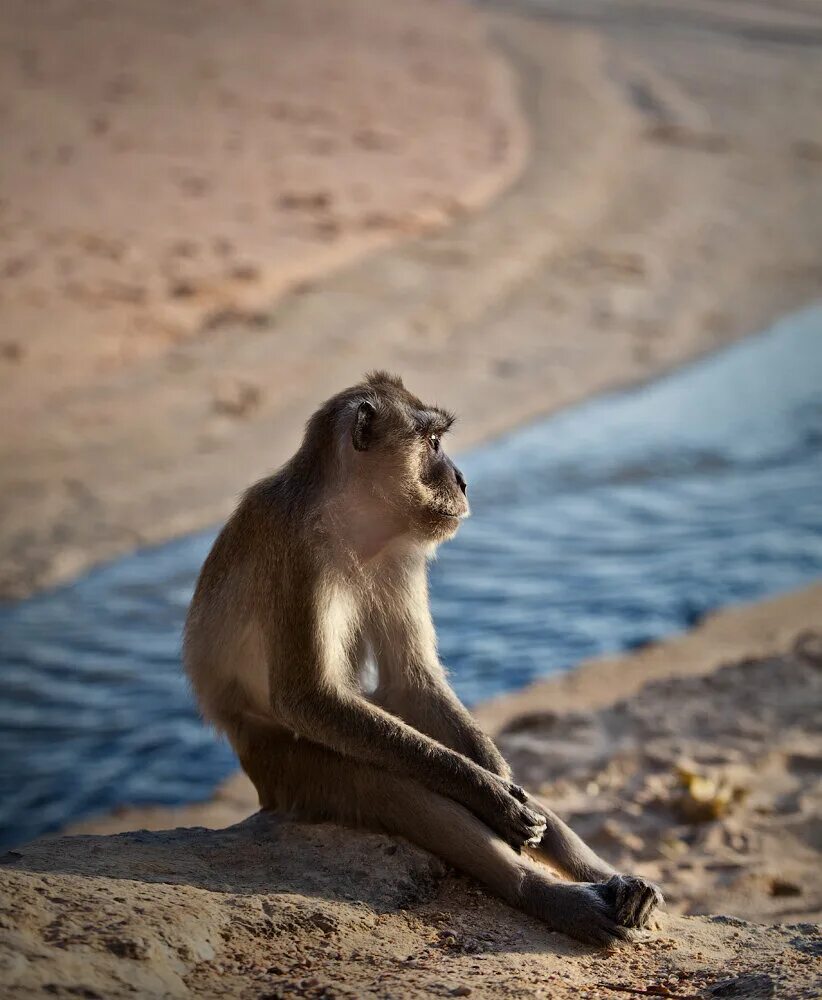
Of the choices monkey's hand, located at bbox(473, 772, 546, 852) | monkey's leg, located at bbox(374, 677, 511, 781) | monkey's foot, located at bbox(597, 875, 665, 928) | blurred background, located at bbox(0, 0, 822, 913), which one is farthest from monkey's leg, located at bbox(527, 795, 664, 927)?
blurred background, located at bbox(0, 0, 822, 913)

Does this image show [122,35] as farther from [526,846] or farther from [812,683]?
[526,846]

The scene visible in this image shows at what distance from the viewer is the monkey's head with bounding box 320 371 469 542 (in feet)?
13.9

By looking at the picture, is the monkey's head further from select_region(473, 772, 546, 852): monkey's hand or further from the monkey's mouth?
select_region(473, 772, 546, 852): monkey's hand

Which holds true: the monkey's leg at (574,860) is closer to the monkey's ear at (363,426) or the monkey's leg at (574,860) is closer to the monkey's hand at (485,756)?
the monkey's hand at (485,756)

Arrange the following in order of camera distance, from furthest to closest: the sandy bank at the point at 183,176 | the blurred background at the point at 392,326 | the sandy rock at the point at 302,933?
the sandy bank at the point at 183,176 → the blurred background at the point at 392,326 → the sandy rock at the point at 302,933

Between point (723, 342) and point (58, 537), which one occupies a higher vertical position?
point (723, 342)

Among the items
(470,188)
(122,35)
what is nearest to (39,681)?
(470,188)

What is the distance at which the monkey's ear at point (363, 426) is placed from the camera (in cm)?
421

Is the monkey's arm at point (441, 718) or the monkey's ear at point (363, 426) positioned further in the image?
the monkey's arm at point (441, 718)

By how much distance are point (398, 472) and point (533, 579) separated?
5.33 m

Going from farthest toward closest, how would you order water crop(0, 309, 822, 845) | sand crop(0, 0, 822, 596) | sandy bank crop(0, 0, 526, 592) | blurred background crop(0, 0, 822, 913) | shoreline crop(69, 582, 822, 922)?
sandy bank crop(0, 0, 526, 592)
sand crop(0, 0, 822, 596)
blurred background crop(0, 0, 822, 913)
water crop(0, 309, 822, 845)
shoreline crop(69, 582, 822, 922)

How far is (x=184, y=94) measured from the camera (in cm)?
1858

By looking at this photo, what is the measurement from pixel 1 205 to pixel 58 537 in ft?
20.7

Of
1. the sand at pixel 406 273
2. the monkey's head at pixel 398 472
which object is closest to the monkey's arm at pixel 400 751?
the monkey's head at pixel 398 472
